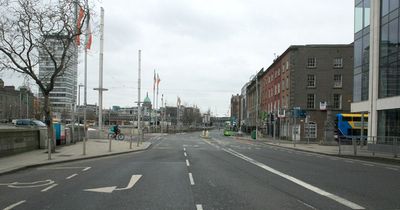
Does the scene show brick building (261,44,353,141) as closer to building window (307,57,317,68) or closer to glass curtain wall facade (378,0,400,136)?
building window (307,57,317,68)

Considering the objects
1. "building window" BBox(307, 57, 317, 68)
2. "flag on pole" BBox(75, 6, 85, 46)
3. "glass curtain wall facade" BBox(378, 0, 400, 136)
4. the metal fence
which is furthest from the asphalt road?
"building window" BBox(307, 57, 317, 68)

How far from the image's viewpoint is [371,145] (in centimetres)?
3228

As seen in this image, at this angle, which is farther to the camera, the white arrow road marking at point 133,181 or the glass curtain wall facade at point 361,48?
the glass curtain wall facade at point 361,48

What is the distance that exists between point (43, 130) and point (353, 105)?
27.7 m

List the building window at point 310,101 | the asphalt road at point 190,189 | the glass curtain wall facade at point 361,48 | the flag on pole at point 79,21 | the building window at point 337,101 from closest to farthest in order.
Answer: the asphalt road at point 190,189, the flag on pole at point 79,21, the glass curtain wall facade at point 361,48, the building window at point 337,101, the building window at point 310,101

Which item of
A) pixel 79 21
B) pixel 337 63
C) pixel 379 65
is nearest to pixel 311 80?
pixel 337 63

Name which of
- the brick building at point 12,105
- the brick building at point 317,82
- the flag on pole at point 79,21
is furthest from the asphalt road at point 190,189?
the brick building at point 12,105

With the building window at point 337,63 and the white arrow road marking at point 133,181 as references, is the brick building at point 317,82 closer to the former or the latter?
the building window at point 337,63

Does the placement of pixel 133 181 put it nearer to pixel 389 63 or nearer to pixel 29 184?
pixel 29 184

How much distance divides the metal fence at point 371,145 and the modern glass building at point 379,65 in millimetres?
3456

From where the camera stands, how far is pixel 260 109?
101 m

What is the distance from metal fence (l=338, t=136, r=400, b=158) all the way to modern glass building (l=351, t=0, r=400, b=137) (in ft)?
11.3

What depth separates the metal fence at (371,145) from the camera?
29.6 metres

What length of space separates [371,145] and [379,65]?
843cm
